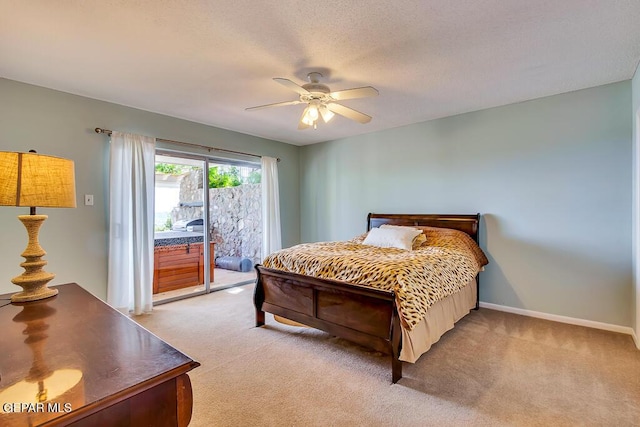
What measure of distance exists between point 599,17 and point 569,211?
1992 millimetres

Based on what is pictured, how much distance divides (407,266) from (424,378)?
0.82m

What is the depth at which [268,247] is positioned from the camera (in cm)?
516

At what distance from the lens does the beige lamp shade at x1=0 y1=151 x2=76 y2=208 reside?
53.9 inches

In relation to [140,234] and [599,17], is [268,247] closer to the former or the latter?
[140,234]

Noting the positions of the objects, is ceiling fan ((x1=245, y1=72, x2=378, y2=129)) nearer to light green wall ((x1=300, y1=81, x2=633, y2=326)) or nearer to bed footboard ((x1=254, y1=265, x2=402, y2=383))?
bed footboard ((x1=254, y1=265, x2=402, y2=383))

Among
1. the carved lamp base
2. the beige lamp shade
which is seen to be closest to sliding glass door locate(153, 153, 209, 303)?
the carved lamp base

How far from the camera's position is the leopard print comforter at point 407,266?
2314mm

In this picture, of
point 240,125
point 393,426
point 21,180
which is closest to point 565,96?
point 393,426

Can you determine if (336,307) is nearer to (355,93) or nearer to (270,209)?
(355,93)

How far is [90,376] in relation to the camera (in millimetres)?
826

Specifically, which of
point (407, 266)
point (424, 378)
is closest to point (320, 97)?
point (407, 266)

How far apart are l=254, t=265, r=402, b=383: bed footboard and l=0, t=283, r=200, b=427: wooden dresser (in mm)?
1656

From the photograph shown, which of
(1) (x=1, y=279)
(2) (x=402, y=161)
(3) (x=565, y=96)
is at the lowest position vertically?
(1) (x=1, y=279)

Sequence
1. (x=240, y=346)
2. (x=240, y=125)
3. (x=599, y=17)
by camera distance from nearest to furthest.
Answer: (x=599, y=17) → (x=240, y=346) → (x=240, y=125)
